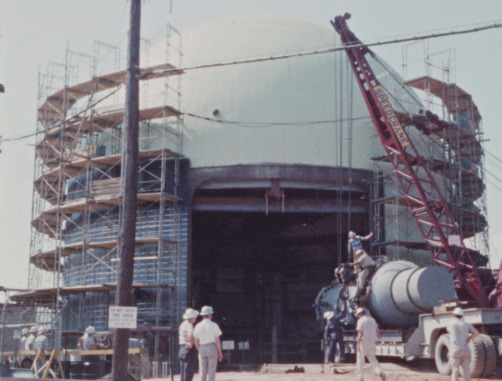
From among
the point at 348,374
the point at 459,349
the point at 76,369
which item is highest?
the point at 459,349

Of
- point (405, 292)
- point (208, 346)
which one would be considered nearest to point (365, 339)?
point (208, 346)

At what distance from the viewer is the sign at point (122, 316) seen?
1559 cm

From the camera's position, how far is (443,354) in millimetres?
21547

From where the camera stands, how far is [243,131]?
39156 mm

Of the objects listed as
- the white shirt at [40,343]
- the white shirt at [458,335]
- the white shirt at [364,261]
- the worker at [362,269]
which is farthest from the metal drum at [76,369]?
the white shirt at [458,335]

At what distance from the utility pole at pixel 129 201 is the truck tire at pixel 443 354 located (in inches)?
398

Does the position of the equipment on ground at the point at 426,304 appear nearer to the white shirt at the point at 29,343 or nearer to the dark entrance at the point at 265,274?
the white shirt at the point at 29,343

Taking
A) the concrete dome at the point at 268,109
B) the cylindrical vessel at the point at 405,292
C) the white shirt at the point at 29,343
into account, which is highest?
the concrete dome at the point at 268,109

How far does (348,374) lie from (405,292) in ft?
12.7

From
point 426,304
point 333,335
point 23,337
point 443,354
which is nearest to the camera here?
point 443,354

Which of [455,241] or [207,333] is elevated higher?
[455,241]

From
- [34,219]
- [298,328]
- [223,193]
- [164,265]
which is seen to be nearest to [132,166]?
[164,265]

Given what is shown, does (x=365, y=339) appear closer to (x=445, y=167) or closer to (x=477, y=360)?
(x=477, y=360)

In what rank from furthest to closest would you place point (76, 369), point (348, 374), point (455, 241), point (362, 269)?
point (455, 241)
point (362, 269)
point (76, 369)
point (348, 374)
